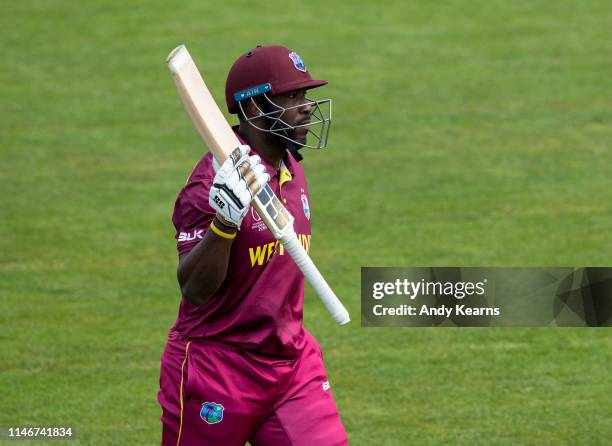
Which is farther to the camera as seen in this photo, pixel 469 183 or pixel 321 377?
pixel 469 183

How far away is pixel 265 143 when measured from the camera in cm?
567

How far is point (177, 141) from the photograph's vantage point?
46.2 feet

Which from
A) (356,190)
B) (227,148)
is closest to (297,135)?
(227,148)

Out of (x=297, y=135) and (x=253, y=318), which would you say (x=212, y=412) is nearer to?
(x=253, y=318)

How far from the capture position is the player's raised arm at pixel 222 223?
197 inches

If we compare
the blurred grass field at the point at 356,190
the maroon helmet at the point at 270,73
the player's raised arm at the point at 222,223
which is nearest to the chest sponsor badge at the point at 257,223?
the player's raised arm at the point at 222,223

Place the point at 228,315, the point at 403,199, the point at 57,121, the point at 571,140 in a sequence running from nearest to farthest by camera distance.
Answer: the point at 228,315
the point at 403,199
the point at 571,140
the point at 57,121

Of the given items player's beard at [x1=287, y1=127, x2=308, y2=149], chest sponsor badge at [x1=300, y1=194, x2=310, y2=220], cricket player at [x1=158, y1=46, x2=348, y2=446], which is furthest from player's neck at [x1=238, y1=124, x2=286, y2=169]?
chest sponsor badge at [x1=300, y1=194, x2=310, y2=220]

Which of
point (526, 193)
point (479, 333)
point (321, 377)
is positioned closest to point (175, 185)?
point (526, 193)

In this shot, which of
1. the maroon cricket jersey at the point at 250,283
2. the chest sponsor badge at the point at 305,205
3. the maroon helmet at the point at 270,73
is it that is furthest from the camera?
the chest sponsor badge at the point at 305,205

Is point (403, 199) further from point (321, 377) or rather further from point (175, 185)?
point (321, 377)

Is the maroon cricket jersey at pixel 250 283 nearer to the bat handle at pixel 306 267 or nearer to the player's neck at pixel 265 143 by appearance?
the player's neck at pixel 265 143

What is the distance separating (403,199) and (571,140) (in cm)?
238

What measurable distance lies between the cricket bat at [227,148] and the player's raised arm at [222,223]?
0.48 ft
